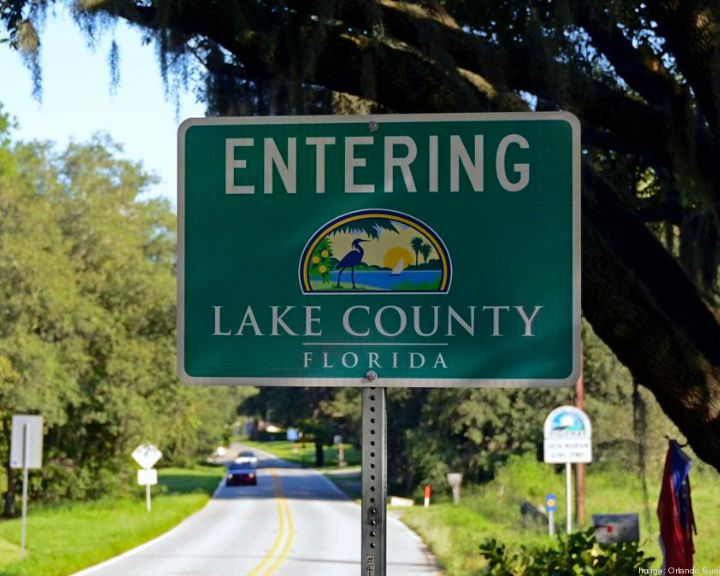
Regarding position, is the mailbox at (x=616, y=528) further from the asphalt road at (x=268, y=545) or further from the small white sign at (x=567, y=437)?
the asphalt road at (x=268, y=545)

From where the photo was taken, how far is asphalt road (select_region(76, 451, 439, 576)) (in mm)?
24531

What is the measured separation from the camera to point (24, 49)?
828 cm

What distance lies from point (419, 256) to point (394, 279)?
80mm

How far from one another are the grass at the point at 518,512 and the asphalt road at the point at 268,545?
0.79 meters

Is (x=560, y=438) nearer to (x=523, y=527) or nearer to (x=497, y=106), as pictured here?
(x=523, y=527)

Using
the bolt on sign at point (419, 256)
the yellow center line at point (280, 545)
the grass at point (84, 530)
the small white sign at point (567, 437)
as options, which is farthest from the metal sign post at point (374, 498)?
the yellow center line at point (280, 545)

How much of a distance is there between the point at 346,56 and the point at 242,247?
17.5ft

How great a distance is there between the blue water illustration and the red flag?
627 centimetres

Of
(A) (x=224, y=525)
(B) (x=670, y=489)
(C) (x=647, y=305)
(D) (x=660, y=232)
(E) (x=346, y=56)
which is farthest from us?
(A) (x=224, y=525)

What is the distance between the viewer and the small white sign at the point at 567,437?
20422 millimetres

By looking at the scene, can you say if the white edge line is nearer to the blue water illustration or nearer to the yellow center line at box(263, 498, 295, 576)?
the yellow center line at box(263, 498, 295, 576)

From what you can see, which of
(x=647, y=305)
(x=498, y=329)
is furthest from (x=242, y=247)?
(x=647, y=305)

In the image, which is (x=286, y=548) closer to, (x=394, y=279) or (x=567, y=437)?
(x=567, y=437)

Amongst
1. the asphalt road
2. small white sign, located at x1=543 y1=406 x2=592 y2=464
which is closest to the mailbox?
small white sign, located at x1=543 y1=406 x2=592 y2=464
